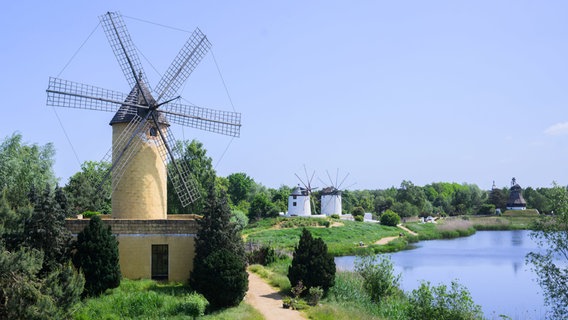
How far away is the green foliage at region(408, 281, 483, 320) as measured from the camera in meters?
14.0

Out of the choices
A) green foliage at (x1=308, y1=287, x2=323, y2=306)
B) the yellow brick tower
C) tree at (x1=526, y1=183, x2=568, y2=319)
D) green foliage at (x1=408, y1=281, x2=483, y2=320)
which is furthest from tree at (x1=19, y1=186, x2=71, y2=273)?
tree at (x1=526, y1=183, x2=568, y2=319)

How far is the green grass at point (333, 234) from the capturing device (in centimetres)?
4044

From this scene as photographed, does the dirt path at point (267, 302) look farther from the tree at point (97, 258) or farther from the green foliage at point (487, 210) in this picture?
the green foliage at point (487, 210)

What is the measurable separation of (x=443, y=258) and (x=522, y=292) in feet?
37.7

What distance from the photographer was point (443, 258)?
37.9 m

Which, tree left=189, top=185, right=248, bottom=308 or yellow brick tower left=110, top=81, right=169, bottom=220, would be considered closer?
tree left=189, top=185, right=248, bottom=308

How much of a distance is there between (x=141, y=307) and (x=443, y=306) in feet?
29.4

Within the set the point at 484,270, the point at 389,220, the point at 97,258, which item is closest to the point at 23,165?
the point at 97,258

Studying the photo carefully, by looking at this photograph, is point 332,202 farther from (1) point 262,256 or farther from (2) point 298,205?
(1) point 262,256

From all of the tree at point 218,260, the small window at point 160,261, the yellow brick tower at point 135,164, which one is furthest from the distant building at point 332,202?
the small window at point 160,261

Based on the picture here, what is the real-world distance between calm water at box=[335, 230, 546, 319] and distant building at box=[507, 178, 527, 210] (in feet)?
120

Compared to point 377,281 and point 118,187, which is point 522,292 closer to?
point 377,281

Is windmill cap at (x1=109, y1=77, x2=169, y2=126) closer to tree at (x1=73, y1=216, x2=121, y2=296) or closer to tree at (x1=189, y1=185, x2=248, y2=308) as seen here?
tree at (x1=189, y1=185, x2=248, y2=308)

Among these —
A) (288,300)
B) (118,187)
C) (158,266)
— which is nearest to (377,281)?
(288,300)
